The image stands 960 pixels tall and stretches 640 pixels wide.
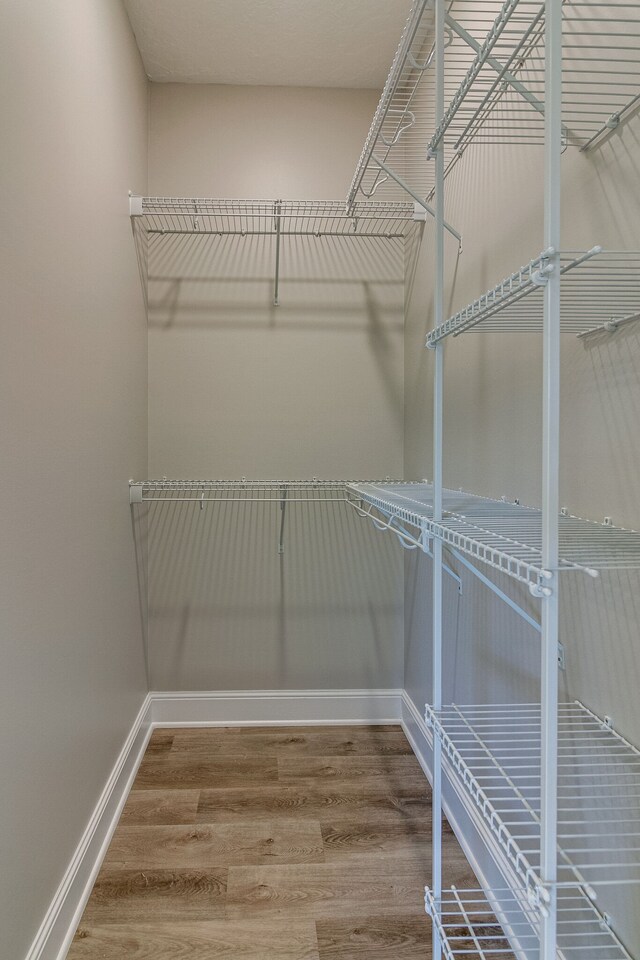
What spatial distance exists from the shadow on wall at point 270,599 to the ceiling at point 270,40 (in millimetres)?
1711

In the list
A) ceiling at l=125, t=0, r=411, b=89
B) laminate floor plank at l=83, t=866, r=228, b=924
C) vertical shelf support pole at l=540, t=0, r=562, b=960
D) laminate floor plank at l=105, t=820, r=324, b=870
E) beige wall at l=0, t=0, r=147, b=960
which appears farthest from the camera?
ceiling at l=125, t=0, r=411, b=89

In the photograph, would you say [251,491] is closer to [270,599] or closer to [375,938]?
[270,599]

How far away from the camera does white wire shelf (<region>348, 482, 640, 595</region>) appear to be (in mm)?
866

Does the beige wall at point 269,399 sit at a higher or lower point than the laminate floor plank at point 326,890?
higher

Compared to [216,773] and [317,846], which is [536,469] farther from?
[216,773]

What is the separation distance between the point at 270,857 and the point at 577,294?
168 centimetres

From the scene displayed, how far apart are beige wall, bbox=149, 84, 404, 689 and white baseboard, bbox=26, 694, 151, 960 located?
0.55m

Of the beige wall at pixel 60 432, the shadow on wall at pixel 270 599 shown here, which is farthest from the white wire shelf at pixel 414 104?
the shadow on wall at pixel 270 599

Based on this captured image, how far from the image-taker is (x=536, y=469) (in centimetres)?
145

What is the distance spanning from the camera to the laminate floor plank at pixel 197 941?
1.48 m

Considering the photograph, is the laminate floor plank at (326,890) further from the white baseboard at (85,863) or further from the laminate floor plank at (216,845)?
the white baseboard at (85,863)

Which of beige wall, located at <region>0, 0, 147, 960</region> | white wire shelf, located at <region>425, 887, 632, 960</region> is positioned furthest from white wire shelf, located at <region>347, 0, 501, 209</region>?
white wire shelf, located at <region>425, 887, 632, 960</region>

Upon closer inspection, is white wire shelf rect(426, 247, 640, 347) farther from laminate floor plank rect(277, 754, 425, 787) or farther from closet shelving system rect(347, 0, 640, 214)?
laminate floor plank rect(277, 754, 425, 787)

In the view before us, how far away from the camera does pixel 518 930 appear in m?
1.46
